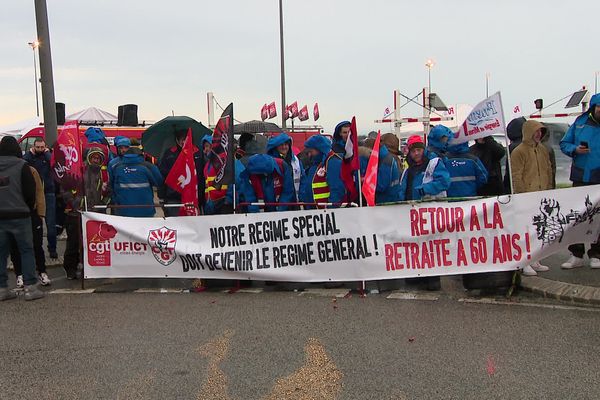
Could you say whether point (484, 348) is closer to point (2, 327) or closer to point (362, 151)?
point (362, 151)

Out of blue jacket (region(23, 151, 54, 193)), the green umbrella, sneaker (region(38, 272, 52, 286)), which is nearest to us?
sneaker (region(38, 272, 52, 286))

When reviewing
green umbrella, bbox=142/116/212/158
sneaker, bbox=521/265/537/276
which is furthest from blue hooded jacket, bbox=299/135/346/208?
green umbrella, bbox=142/116/212/158

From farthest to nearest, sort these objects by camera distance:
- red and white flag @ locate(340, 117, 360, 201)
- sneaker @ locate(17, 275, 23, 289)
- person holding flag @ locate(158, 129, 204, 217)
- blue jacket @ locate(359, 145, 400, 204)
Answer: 1. person holding flag @ locate(158, 129, 204, 217)
2. sneaker @ locate(17, 275, 23, 289)
3. blue jacket @ locate(359, 145, 400, 204)
4. red and white flag @ locate(340, 117, 360, 201)

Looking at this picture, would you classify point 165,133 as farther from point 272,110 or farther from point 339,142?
point 272,110

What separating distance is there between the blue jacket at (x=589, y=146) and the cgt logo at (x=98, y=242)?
18.2ft

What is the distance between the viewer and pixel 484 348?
14.4 feet

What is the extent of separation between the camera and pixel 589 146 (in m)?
6.50

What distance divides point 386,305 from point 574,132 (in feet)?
10.7

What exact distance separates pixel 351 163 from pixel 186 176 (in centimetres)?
201

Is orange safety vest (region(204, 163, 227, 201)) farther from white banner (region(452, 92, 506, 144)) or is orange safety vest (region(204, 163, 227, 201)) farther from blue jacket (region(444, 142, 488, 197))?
white banner (region(452, 92, 506, 144))

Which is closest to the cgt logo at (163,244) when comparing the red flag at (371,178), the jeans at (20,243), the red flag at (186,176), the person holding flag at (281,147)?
the red flag at (186,176)

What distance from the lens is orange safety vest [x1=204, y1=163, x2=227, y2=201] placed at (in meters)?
6.72

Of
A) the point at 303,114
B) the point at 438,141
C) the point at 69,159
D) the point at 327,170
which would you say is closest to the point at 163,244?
the point at 69,159

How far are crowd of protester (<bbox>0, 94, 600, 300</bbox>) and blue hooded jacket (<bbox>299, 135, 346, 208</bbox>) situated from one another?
0.04ft
